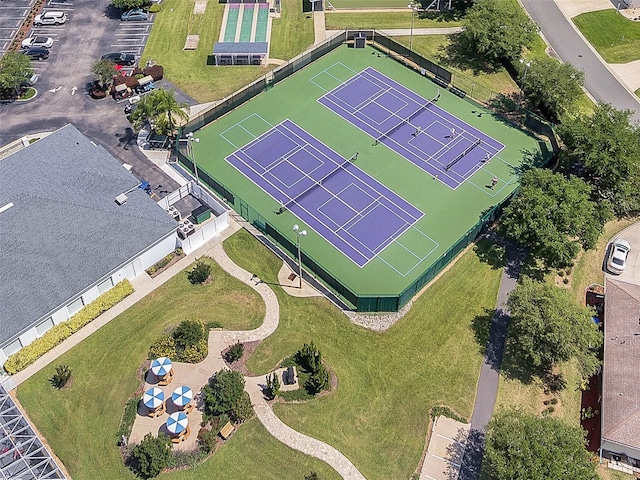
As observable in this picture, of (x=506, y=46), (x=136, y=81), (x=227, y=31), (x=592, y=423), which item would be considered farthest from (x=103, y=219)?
(x=506, y=46)

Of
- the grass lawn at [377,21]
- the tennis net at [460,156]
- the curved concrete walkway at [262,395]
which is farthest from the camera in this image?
the grass lawn at [377,21]

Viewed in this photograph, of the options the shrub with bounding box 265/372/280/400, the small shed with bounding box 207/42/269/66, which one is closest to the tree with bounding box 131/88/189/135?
the small shed with bounding box 207/42/269/66

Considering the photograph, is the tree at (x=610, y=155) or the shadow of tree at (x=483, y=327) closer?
the shadow of tree at (x=483, y=327)

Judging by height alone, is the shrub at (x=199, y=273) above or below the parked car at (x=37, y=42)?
below

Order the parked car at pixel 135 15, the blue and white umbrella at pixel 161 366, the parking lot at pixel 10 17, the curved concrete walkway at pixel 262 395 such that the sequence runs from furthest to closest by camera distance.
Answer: the parked car at pixel 135 15 < the parking lot at pixel 10 17 < the blue and white umbrella at pixel 161 366 < the curved concrete walkway at pixel 262 395

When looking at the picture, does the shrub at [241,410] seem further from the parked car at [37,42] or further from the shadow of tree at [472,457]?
the parked car at [37,42]

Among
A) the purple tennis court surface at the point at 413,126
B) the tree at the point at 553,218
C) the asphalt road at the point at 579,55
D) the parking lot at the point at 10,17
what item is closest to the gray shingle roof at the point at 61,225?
the purple tennis court surface at the point at 413,126

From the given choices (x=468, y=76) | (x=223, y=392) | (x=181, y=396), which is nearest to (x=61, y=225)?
(x=181, y=396)
